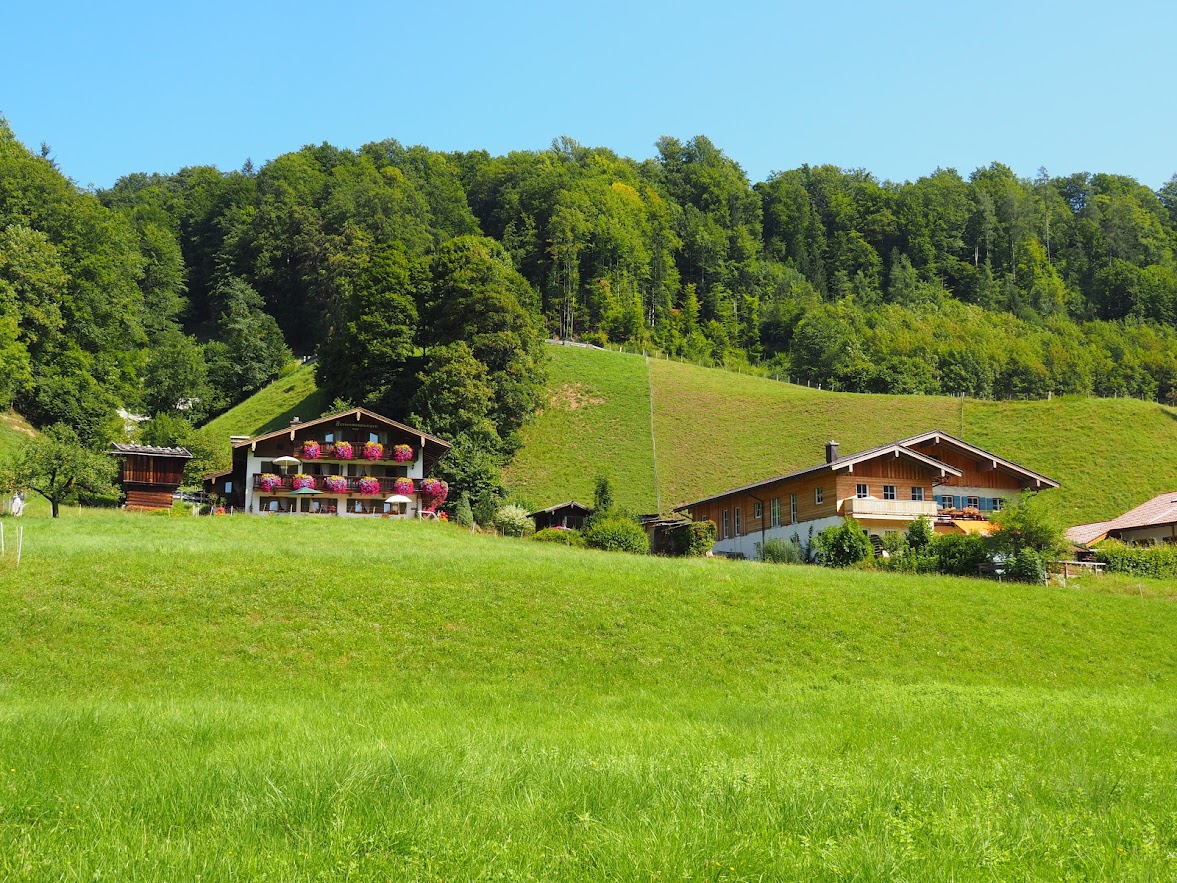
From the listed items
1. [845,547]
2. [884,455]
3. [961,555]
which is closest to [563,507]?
[884,455]

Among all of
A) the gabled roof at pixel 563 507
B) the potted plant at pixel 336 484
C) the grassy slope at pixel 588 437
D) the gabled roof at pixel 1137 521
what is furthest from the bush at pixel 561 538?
the gabled roof at pixel 1137 521

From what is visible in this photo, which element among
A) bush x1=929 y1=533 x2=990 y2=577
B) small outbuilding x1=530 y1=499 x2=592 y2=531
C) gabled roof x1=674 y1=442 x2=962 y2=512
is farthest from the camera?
small outbuilding x1=530 y1=499 x2=592 y2=531

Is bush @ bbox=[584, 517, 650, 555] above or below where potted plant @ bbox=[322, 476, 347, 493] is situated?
below

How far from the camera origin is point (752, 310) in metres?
152

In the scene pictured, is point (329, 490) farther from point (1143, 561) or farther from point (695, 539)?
point (1143, 561)

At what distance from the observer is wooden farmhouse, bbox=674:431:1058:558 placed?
156ft

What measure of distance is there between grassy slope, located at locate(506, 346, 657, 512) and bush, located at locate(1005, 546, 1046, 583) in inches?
1378

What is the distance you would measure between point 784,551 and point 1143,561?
49.3ft

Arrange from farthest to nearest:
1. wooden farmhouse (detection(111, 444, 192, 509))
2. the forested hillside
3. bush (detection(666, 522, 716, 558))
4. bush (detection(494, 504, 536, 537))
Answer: the forested hillside < wooden farmhouse (detection(111, 444, 192, 509)) < bush (detection(494, 504, 536, 537)) < bush (detection(666, 522, 716, 558))

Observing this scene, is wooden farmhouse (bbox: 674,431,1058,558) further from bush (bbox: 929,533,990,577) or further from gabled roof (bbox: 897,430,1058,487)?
bush (bbox: 929,533,990,577)

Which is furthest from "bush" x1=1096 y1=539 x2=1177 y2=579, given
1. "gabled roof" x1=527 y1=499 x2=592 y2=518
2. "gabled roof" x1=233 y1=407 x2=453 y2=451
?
"gabled roof" x1=233 y1=407 x2=453 y2=451

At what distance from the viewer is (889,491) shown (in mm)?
49062

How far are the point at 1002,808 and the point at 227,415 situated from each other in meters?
89.6

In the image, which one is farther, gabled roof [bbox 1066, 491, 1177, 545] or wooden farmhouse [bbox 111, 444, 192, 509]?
wooden farmhouse [bbox 111, 444, 192, 509]
